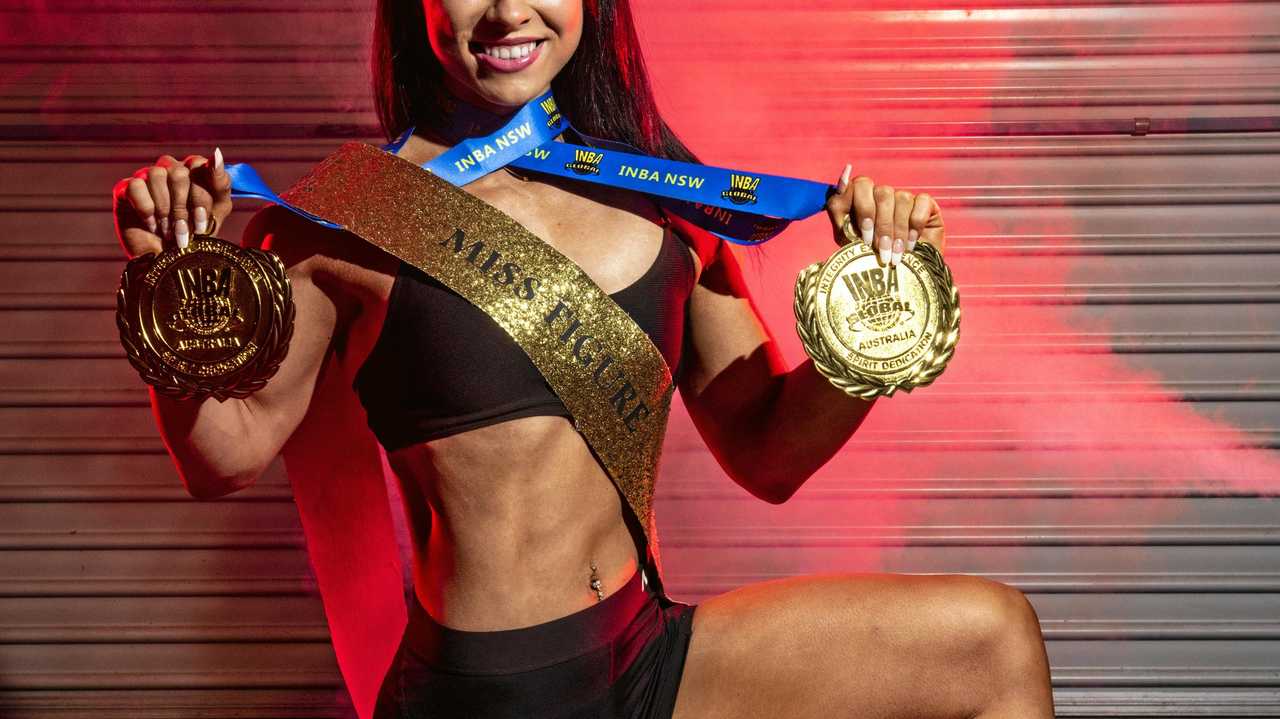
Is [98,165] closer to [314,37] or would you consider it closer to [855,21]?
[314,37]

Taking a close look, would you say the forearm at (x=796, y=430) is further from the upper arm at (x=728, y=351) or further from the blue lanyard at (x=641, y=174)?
the blue lanyard at (x=641, y=174)

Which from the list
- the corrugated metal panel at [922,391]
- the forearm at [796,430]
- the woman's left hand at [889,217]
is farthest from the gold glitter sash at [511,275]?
the corrugated metal panel at [922,391]

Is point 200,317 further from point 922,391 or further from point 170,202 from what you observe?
point 922,391

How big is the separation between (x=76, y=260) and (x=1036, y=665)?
9.48 ft

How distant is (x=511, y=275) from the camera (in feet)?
5.86

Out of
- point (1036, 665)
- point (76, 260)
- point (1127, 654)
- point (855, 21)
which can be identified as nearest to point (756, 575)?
point (1127, 654)

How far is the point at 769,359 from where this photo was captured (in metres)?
2.08

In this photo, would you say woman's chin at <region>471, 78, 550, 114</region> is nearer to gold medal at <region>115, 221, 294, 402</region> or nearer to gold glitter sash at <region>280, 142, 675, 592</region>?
gold glitter sash at <region>280, 142, 675, 592</region>

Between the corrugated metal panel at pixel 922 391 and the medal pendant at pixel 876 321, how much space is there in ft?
5.54

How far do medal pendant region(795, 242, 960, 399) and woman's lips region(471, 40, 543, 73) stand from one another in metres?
0.51

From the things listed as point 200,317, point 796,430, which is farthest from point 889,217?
point 200,317

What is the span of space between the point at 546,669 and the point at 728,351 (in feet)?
2.00

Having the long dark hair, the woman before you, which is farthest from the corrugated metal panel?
the woman

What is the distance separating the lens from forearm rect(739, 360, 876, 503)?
1913 millimetres
